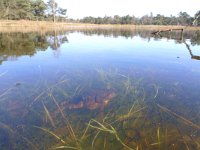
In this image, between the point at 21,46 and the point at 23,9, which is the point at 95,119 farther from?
the point at 23,9

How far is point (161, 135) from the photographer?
12.5 feet

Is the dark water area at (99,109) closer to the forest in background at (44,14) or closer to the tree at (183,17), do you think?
the forest in background at (44,14)

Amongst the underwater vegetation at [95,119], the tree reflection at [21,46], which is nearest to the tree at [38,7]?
the tree reflection at [21,46]

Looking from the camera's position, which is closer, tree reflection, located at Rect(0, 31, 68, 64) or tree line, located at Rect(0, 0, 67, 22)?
tree reflection, located at Rect(0, 31, 68, 64)

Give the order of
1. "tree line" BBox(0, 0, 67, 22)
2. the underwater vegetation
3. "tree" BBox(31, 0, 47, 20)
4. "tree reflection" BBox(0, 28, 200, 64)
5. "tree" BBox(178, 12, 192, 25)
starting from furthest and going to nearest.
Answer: "tree" BBox(178, 12, 192, 25)
"tree" BBox(31, 0, 47, 20)
"tree line" BBox(0, 0, 67, 22)
"tree reflection" BBox(0, 28, 200, 64)
the underwater vegetation

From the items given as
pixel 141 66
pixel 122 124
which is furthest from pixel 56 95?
pixel 141 66

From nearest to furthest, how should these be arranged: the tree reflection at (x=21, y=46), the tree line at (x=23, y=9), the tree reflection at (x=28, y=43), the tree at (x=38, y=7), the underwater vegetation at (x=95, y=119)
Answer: the underwater vegetation at (x=95, y=119), the tree reflection at (x=21, y=46), the tree reflection at (x=28, y=43), the tree line at (x=23, y=9), the tree at (x=38, y=7)

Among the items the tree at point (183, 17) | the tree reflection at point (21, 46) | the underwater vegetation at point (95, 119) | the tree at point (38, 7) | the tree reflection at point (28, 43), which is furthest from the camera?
the tree at point (183, 17)

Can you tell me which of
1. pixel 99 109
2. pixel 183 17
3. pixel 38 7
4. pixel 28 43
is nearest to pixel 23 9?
pixel 38 7

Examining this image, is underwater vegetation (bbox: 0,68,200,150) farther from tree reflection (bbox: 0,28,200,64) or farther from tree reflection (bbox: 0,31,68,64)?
tree reflection (bbox: 0,31,68,64)

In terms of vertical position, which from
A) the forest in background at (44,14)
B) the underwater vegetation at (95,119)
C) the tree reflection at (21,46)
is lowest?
the underwater vegetation at (95,119)

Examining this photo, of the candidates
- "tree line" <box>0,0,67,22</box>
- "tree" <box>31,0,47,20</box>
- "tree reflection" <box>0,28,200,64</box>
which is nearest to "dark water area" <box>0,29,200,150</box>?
"tree reflection" <box>0,28,200,64</box>

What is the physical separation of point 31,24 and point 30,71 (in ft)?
142

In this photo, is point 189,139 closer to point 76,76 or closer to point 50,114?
point 50,114
